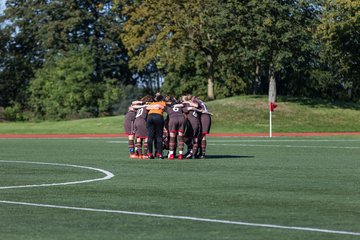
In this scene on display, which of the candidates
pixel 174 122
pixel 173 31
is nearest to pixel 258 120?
pixel 173 31

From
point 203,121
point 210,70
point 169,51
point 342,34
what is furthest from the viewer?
point 210,70

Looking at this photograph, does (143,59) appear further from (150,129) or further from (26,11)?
(150,129)

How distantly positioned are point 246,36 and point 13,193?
176ft

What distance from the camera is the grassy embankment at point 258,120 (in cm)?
6462

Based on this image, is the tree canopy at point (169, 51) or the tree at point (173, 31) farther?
the tree at point (173, 31)

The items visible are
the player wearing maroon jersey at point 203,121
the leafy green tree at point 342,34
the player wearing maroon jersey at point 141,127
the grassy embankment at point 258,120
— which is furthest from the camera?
the leafy green tree at point 342,34

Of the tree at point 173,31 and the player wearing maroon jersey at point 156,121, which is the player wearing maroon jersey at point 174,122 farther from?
the tree at point 173,31

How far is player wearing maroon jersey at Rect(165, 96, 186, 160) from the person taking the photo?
1103 inches

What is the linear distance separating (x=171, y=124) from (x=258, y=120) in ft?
127

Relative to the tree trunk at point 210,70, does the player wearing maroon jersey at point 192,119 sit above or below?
below

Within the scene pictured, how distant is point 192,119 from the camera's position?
93.2ft

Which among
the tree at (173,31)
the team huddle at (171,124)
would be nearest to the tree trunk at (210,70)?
the tree at (173,31)

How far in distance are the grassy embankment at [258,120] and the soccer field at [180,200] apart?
126 ft

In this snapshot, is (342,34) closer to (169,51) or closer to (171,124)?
(169,51)
